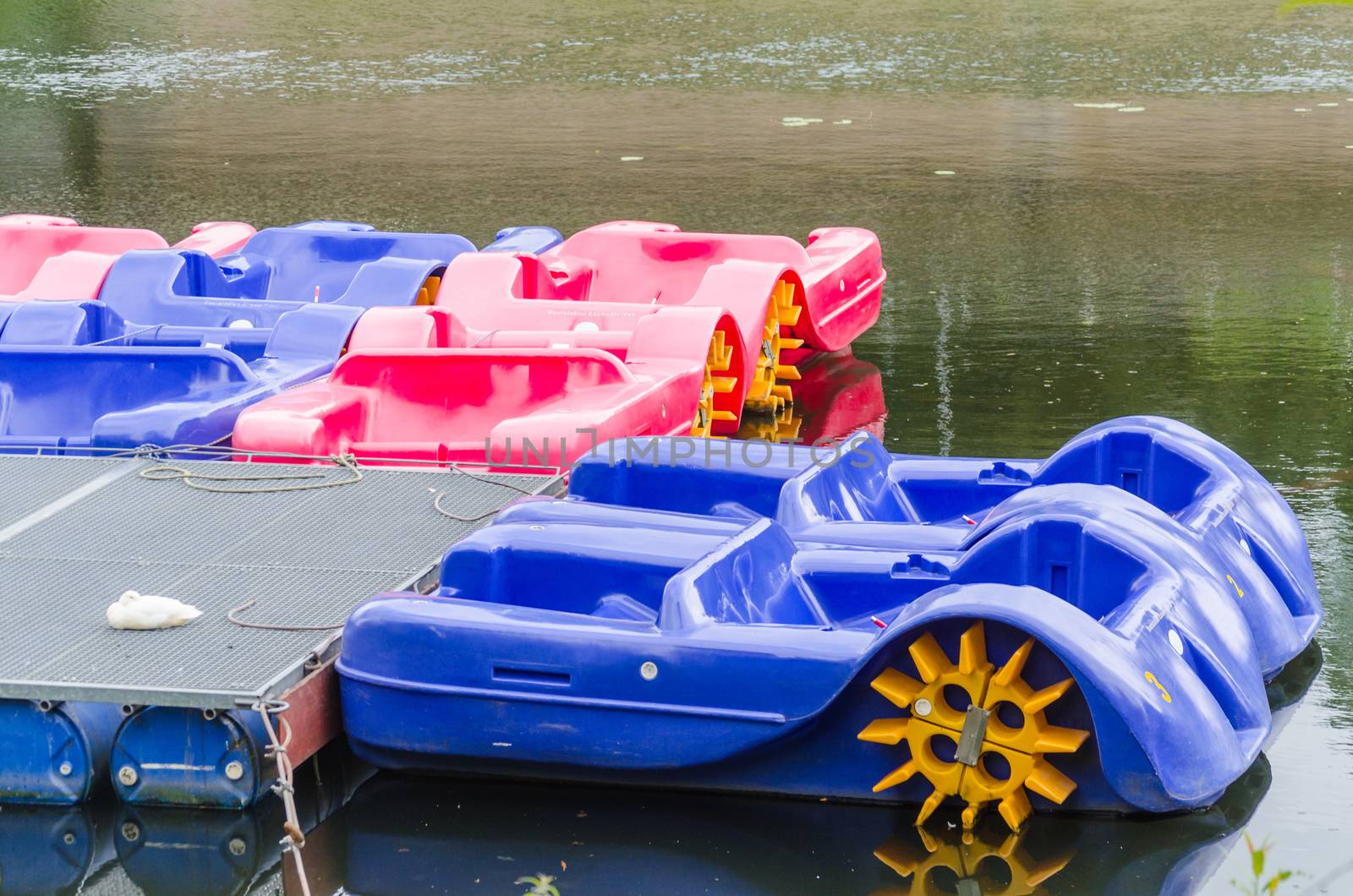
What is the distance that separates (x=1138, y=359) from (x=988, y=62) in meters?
13.8

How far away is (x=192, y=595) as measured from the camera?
201 inches

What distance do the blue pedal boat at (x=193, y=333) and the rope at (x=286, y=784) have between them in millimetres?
2466

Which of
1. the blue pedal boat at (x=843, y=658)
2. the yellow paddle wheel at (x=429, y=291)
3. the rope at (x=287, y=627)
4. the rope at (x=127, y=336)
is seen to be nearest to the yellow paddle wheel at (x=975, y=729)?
the blue pedal boat at (x=843, y=658)

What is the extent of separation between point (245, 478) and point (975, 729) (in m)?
3.04

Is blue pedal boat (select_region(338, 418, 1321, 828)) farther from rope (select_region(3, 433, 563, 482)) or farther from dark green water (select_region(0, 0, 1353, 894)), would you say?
rope (select_region(3, 433, 563, 482))

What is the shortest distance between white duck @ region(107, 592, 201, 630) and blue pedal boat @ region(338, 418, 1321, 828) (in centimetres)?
53

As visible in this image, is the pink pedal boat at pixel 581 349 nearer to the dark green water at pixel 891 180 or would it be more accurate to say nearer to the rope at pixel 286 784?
the dark green water at pixel 891 180

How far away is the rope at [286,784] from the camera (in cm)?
418

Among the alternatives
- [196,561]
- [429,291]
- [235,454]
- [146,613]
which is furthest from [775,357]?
[146,613]

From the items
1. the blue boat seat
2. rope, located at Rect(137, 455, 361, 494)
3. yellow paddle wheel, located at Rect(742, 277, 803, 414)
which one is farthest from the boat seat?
yellow paddle wheel, located at Rect(742, 277, 803, 414)

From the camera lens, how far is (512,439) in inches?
253

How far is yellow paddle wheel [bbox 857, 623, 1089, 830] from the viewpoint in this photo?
427 centimetres

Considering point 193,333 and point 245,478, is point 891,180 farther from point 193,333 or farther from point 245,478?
point 245,478

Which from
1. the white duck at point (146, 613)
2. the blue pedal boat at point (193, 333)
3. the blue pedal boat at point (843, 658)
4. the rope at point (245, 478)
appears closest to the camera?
the blue pedal boat at point (843, 658)
